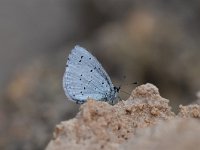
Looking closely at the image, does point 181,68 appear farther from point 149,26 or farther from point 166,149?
point 166,149

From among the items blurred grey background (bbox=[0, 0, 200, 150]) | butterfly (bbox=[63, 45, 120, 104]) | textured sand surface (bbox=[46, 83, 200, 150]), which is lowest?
textured sand surface (bbox=[46, 83, 200, 150])

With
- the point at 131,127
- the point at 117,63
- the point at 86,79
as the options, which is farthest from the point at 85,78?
the point at 117,63

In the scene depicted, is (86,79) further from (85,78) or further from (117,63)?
(117,63)

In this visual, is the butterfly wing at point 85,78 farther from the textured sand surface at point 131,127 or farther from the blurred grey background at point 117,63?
the blurred grey background at point 117,63

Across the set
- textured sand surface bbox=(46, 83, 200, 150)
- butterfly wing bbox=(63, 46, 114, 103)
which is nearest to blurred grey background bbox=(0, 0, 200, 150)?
butterfly wing bbox=(63, 46, 114, 103)

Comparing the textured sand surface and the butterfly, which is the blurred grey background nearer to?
the butterfly
